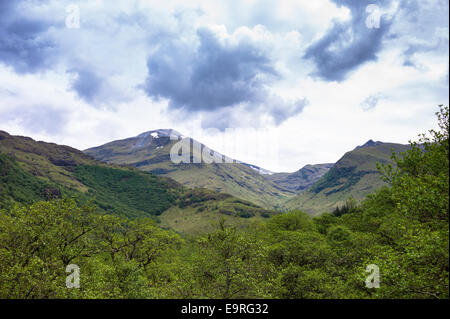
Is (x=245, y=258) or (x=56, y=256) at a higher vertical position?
(x=56, y=256)

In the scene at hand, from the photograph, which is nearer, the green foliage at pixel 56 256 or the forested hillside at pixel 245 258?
the forested hillside at pixel 245 258

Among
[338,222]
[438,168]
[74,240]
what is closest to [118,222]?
[74,240]

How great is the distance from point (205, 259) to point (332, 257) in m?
27.2

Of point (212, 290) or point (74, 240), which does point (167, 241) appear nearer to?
point (74, 240)

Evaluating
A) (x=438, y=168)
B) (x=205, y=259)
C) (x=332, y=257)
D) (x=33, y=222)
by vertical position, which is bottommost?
(x=332, y=257)

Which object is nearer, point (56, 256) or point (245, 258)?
point (56, 256)

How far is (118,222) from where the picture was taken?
44375 millimetres

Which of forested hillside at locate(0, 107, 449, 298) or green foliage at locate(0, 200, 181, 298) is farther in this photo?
green foliage at locate(0, 200, 181, 298)

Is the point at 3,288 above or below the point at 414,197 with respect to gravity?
below
